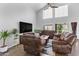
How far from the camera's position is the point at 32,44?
232 cm

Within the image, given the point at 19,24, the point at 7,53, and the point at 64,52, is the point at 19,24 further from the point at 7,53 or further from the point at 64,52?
the point at 64,52

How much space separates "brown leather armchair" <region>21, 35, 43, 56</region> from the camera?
231cm

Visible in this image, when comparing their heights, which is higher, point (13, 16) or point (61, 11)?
point (61, 11)

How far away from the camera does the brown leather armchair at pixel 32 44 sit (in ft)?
7.59

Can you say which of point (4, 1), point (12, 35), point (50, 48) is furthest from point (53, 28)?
point (4, 1)

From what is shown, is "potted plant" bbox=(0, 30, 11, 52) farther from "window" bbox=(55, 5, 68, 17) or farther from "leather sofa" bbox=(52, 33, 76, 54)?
"window" bbox=(55, 5, 68, 17)

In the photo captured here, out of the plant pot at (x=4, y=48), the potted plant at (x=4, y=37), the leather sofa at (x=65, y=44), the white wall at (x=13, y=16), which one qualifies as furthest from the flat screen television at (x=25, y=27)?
the leather sofa at (x=65, y=44)

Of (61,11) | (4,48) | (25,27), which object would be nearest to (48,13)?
(61,11)

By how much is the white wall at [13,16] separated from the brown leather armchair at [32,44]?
194 millimetres

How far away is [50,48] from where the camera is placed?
2.28 m

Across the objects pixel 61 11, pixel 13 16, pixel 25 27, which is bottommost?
pixel 25 27

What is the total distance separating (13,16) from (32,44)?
30.1 inches

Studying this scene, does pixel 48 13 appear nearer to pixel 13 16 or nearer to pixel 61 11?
pixel 61 11

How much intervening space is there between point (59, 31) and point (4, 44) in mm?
1261
